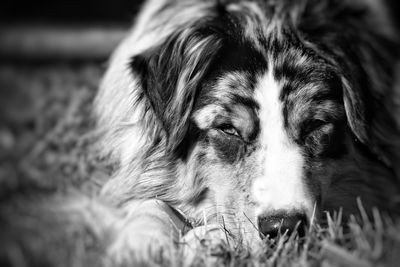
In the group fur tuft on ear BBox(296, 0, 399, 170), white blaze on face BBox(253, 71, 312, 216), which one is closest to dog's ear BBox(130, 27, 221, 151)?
white blaze on face BBox(253, 71, 312, 216)

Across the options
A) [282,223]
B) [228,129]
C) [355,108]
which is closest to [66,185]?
[228,129]

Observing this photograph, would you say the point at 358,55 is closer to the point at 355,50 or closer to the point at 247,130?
the point at 355,50

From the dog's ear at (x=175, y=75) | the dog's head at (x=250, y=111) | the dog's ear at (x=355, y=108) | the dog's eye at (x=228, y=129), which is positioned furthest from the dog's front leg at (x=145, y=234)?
the dog's ear at (x=355, y=108)

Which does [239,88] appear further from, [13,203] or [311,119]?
[13,203]

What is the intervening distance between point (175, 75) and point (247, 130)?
0.46m

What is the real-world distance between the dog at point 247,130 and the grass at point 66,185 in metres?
0.13

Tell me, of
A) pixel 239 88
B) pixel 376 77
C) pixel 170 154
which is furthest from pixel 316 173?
pixel 376 77

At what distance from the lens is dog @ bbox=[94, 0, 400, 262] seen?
8.20 feet

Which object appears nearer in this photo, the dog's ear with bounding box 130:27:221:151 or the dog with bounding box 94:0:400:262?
the dog with bounding box 94:0:400:262

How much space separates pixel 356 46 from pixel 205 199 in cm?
113

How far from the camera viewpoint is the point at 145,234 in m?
2.42

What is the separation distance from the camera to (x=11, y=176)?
341 cm

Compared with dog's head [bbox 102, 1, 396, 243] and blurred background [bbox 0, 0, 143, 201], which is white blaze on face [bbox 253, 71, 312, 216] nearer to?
dog's head [bbox 102, 1, 396, 243]

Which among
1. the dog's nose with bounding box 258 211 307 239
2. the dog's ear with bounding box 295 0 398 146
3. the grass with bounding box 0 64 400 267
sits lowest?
the grass with bounding box 0 64 400 267
